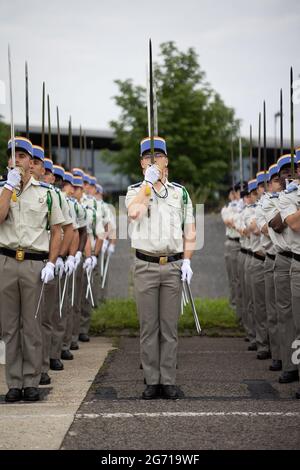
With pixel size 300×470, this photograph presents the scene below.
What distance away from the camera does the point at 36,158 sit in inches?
317

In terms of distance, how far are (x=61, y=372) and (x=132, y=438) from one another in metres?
3.19

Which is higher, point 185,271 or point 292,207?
point 292,207

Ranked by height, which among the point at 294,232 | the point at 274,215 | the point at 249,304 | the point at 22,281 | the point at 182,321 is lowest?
the point at 182,321

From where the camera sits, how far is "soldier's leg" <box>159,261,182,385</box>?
23.1 ft

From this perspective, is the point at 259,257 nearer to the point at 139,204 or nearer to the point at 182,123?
the point at 139,204

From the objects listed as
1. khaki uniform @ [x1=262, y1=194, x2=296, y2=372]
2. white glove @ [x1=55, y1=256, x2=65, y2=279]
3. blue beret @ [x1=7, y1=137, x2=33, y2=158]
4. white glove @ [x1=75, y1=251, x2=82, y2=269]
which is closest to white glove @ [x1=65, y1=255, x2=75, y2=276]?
white glove @ [x1=55, y1=256, x2=65, y2=279]

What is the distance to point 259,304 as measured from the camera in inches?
389

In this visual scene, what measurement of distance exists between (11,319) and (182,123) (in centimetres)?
2734

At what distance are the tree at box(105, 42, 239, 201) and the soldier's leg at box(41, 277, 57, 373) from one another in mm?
25510

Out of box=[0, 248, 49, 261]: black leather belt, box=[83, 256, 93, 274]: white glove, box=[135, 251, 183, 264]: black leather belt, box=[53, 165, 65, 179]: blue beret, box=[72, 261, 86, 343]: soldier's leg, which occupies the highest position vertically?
box=[53, 165, 65, 179]: blue beret

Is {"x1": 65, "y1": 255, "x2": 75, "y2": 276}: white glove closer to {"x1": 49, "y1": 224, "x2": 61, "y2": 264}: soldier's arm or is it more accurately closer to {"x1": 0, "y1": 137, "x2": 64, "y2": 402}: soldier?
{"x1": 49, "y1": 224, "x2": 61, "y2": 264}: soldier's arm

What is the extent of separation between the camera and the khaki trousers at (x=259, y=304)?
9.82m

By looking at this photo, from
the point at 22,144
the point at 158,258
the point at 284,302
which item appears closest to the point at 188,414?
the point at 158,258

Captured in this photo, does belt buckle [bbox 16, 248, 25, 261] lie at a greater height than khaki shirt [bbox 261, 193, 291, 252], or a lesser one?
lesser
